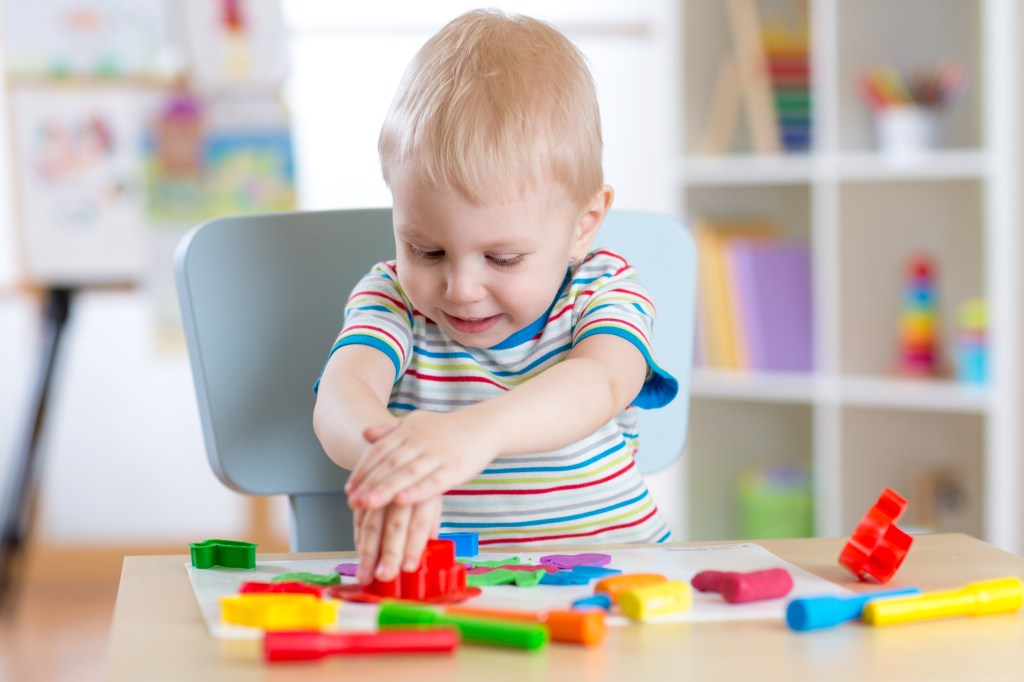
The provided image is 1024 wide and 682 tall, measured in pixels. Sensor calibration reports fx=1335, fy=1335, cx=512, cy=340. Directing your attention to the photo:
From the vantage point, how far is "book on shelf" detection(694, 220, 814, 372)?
2453 millimetres

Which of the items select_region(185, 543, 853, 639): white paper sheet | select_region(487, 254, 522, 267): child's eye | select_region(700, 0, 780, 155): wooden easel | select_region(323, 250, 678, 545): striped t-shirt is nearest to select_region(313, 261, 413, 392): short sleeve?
select_region(323, 250, 678, 545): striped t-shirt

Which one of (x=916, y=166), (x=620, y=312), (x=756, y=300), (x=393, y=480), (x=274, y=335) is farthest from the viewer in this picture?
(x=756, y=300)

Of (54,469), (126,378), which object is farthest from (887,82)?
(54,469)

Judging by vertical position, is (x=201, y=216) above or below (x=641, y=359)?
above

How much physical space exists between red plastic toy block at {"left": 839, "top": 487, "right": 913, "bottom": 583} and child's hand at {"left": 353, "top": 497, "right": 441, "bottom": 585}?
221 mm

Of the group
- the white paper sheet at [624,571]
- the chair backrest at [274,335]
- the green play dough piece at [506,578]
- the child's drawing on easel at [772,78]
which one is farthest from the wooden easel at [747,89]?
the green play dough piece at [506,578]

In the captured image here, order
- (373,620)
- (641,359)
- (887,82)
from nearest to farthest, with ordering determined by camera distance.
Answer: (373,620) < (641,359) < (887,82)

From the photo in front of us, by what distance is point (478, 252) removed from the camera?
2.91 feet

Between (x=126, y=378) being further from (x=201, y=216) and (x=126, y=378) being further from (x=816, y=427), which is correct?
(x=816, y=427)

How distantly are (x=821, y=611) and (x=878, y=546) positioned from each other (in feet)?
0.37

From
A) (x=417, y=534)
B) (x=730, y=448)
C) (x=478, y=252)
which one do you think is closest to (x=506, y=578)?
(x=417, y=534)

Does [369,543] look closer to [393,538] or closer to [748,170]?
[393,538]

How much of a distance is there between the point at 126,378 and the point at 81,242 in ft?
1.75

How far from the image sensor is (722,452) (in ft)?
8.68
